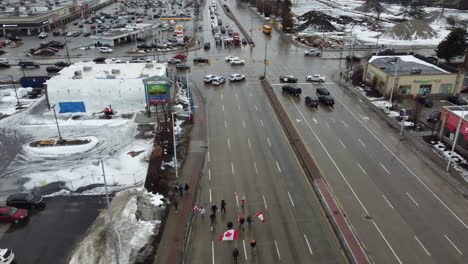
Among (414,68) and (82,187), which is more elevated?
(414,68)

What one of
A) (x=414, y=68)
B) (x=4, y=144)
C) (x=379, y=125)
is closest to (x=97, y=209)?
(x=4, y=144)

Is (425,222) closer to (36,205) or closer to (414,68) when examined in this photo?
(36,205)

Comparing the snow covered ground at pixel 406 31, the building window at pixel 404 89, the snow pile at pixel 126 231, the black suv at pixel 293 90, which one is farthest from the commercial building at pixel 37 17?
the building window at pixel 404 89

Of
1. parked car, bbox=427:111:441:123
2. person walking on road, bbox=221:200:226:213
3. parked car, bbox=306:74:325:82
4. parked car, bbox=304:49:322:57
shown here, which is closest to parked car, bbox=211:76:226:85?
parked car, bbox=306:74:325:82

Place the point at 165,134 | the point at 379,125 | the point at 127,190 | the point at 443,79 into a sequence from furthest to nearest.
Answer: the point at 443,79 → the point at 379,125 → the point at 165,134 → the point at 127,190

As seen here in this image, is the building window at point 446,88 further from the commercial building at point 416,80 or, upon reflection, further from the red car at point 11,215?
the red car at point 11,215

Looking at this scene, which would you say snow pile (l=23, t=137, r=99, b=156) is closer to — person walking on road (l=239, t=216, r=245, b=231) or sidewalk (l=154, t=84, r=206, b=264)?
sidewalk (l=154, t=84, r=206, b=264)
